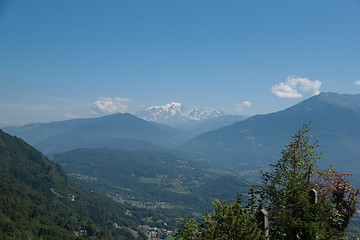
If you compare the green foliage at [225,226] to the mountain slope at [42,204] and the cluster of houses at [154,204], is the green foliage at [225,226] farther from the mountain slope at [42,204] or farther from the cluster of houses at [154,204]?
the cluster of houses at [154,204]

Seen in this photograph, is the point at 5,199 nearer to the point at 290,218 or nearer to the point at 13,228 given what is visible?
the point at 13,228

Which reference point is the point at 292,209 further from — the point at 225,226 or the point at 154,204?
the point at 154,204

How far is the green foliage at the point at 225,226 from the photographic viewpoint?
4.25 m

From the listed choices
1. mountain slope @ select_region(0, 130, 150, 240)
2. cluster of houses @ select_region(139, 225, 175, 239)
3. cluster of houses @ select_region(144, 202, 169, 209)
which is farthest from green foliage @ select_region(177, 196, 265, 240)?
cluster of houses @ select_region(144, 202, 169, 209)

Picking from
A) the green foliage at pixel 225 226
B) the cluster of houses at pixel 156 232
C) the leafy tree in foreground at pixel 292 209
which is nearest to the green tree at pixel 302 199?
the leafy tree in foreground at pixel 292 209

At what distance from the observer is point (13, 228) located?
6738cm

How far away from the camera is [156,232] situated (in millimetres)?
125125

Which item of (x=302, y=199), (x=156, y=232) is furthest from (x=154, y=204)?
(x=302, y=199)

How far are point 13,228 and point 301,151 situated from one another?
271 feet

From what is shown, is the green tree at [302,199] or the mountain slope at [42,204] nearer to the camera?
the green tree at [302,199]

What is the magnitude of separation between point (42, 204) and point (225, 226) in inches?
4585

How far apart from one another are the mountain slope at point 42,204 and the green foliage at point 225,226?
246 ft

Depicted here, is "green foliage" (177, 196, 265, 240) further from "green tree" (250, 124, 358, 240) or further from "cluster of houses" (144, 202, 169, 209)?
"cluster of houses" (144, 202, 169, 209)

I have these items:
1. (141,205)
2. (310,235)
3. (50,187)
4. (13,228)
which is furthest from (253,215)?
(141,205)
